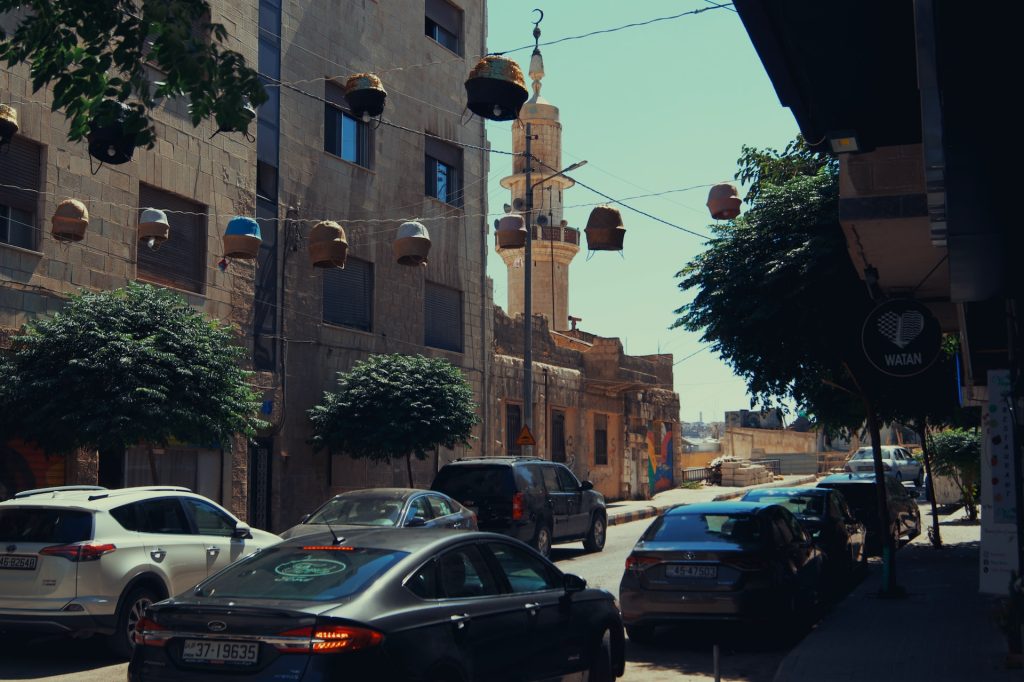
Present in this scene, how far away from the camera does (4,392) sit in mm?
14953

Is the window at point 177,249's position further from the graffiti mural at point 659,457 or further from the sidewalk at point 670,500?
the graffiti mural at point 659,457

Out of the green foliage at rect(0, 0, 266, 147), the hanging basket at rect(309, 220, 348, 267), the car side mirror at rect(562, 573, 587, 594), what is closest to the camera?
the car side mirror at rect(562, 573, 587, 594)

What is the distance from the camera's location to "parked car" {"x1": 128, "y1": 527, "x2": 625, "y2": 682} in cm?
570

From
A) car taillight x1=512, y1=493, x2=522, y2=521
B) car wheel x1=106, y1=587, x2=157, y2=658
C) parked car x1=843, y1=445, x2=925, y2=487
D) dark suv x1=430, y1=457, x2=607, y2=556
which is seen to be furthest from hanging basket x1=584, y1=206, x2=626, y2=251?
parked car x1=843, y1=445, x2=925, y2=487

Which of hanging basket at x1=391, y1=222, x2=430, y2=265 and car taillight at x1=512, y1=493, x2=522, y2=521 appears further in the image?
hanging basket at x1=391, y1=222, x2=430, y2=265

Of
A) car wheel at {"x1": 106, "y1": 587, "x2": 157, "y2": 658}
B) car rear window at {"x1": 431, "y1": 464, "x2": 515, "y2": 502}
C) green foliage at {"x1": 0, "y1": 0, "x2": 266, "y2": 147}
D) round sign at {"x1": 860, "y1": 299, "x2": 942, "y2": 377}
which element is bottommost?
car wheel at {"x1": 106, "y1": 587, "x2": 157, "y2": 658}

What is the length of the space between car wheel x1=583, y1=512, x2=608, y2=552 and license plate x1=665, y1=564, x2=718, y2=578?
1002cm

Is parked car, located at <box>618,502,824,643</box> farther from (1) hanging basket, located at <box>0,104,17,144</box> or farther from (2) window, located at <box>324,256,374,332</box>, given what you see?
(2) window, located at <box>324,256,374,332</box>

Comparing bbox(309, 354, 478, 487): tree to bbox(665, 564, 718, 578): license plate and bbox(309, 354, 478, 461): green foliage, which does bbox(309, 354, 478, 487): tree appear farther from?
bbox(665, 564, 718, 578): license plate

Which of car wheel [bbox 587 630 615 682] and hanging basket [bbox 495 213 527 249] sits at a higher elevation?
hanging basket [bbox 495 213 527 249]

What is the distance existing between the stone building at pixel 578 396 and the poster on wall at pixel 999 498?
55.8ft

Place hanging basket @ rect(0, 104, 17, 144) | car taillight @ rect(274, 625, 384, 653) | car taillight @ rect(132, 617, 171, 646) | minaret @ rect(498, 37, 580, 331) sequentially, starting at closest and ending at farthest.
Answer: car taillight @ rect(274, 625, 384, 653), car taillight @ rect(132, 617, 171, 646), hanging basket @ rect(0, 104, 17, 144), minaret @ rect(498, 37, 580, 331)

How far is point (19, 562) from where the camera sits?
33.0 ft

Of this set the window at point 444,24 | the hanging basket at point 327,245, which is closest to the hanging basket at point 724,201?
the hanging basket at point 327,245
